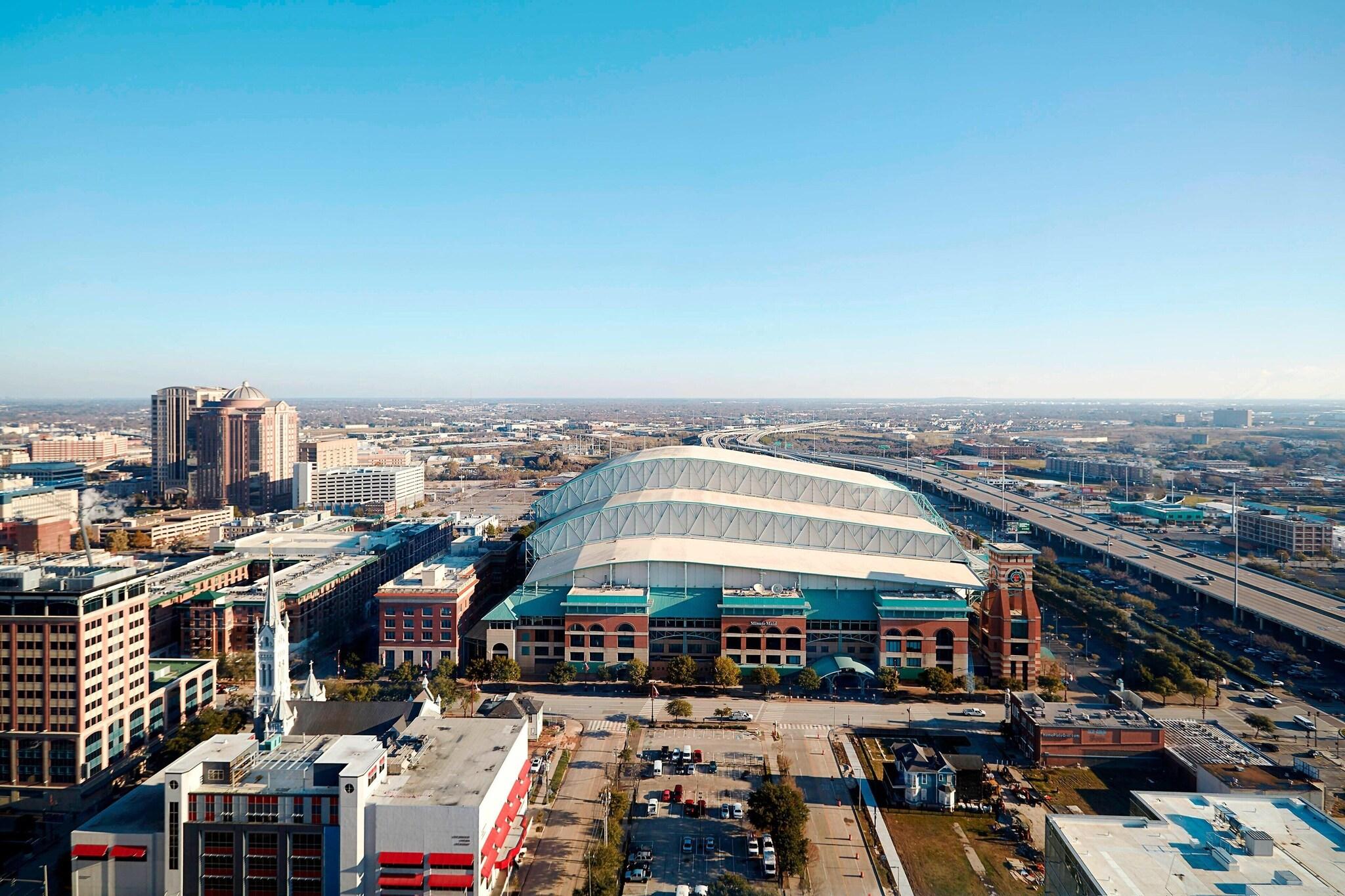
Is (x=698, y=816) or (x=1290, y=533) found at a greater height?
(x=1290, y=533)

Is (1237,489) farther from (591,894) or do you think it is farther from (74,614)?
(74,614)

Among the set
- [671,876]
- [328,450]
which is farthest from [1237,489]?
[328,450]

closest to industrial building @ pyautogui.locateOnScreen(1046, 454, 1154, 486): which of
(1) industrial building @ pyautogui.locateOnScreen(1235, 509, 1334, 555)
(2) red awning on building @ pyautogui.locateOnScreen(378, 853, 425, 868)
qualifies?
(1) industrial building @ pyautogui.locateOnScreen(1235, 509, 1334, 555)

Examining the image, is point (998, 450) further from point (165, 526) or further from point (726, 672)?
point (165, 526)

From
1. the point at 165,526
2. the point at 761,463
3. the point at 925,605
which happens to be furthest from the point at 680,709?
the point at 165,526

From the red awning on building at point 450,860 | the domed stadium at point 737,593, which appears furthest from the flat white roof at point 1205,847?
the domed stadium at point 737,593

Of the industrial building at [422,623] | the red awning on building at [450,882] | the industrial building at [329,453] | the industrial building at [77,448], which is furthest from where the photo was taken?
the industrial building at [77,448]

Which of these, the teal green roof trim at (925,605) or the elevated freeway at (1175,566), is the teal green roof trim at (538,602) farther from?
the elevated freeway at (1175,566)

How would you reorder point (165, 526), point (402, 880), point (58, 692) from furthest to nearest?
point (165, 526)
point (58, 692)
point (402, 880)
